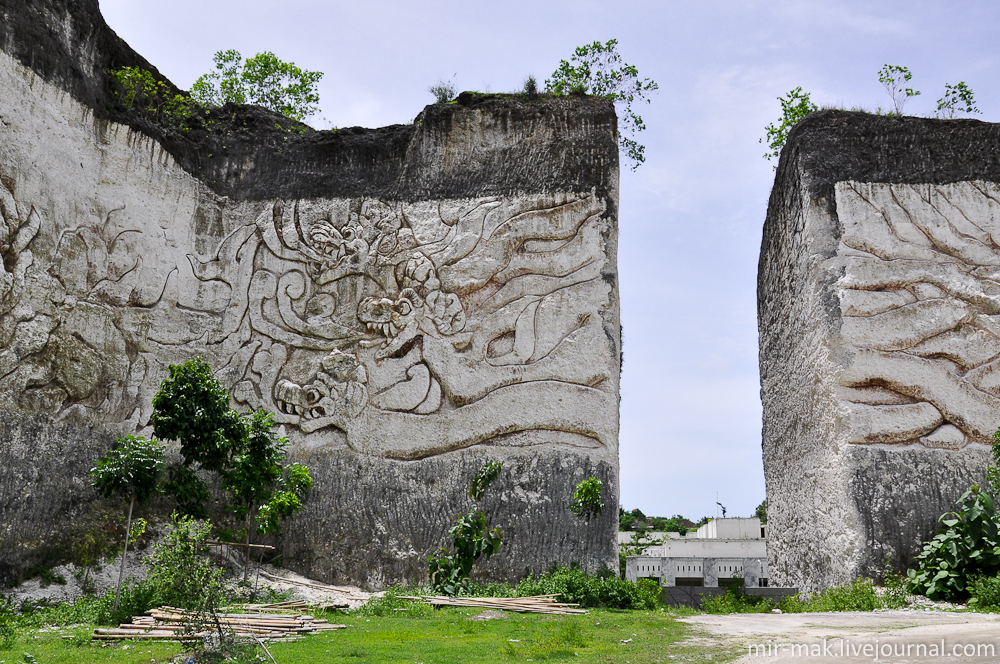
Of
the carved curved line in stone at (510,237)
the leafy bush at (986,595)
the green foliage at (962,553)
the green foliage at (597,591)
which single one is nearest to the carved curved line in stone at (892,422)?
the green foliage at (962,553)

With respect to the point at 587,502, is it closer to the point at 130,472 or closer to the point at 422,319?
the point at 422,319

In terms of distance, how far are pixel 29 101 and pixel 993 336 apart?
39.2 ft

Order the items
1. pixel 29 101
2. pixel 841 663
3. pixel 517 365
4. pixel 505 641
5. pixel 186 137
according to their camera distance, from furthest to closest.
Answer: pixel 186 137 < pixel 517 365 < pixel 29 101 < pixel 505 641 < pixel 841 663

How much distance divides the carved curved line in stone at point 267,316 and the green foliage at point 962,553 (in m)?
7.41

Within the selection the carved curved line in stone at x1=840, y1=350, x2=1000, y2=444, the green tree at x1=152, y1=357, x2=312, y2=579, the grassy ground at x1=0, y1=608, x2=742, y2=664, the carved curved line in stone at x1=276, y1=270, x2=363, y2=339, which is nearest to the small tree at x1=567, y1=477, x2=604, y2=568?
the grassy ground at x1=0, y1=608, x2=742, y2=664

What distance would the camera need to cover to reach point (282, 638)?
5699 mm

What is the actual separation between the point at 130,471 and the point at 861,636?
6378mm

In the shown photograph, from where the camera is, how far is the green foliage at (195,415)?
8.33 meters

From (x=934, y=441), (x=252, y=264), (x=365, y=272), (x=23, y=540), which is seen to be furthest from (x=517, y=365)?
(x=23, y=540)

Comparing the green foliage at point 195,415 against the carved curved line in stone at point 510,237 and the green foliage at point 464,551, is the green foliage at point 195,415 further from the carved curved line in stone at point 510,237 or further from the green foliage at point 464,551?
the carved curved line in stone at point 510,237

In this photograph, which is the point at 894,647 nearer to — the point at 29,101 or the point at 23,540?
the point at 23,540

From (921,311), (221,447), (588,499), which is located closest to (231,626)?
(221,447)

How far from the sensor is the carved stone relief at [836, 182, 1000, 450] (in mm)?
9984

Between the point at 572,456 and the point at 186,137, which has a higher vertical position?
the point at 186,137
